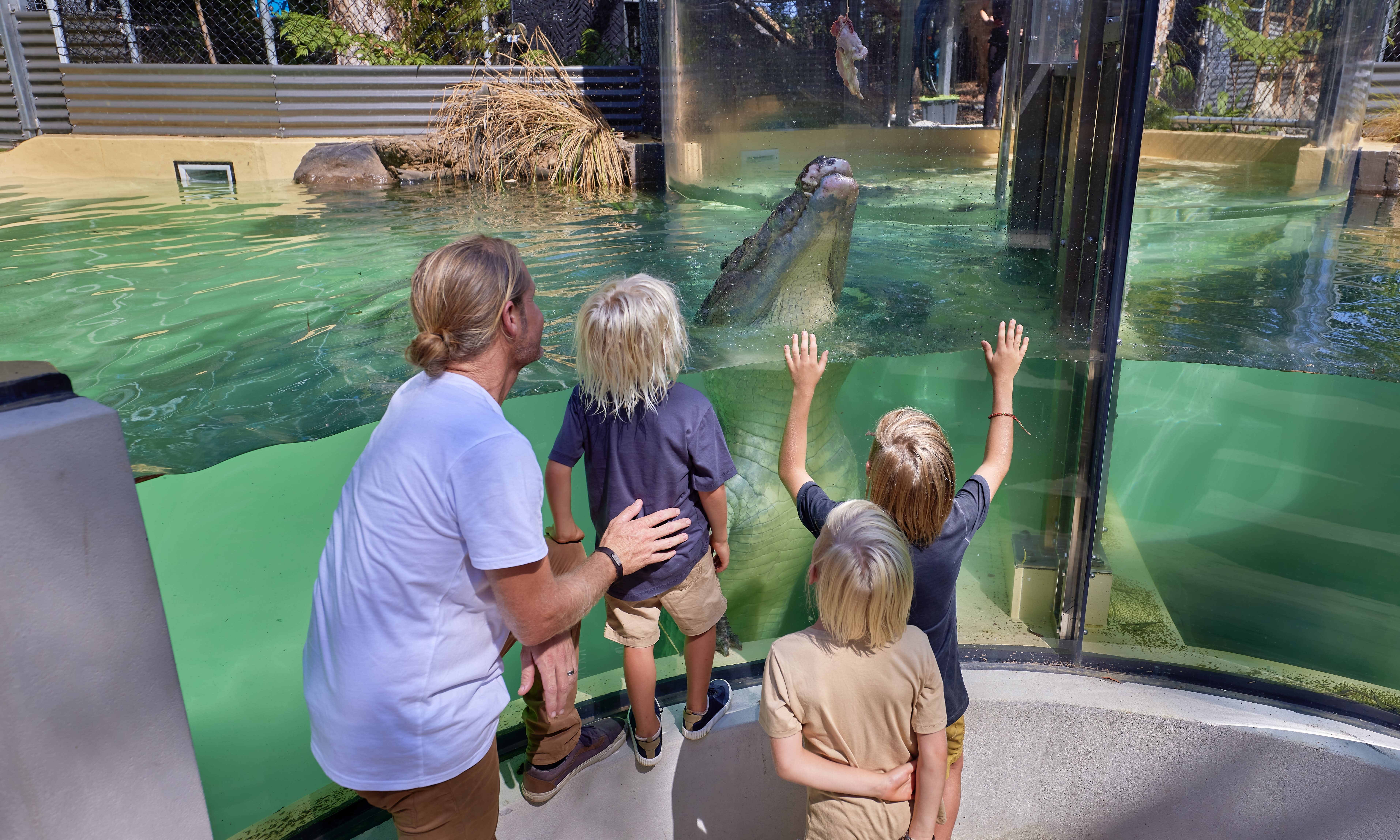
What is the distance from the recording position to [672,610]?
6.58ft

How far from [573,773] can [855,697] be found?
85cm

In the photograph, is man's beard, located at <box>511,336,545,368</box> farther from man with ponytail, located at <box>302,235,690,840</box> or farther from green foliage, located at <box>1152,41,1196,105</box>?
green foliage, located at <box>1152,41,1196,105</box>

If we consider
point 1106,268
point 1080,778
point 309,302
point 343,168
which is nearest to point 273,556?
point 309,302

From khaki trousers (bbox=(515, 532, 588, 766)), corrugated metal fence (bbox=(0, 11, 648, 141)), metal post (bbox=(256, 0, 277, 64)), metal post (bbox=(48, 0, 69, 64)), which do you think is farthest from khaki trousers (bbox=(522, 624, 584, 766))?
metal post (bbox=(48, 0, 69, 64))

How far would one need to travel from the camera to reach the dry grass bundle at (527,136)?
831 centimetres

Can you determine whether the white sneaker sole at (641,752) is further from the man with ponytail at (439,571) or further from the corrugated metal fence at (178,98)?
the corrugated metal fence at (178,98)

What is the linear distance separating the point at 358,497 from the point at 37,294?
4172mm

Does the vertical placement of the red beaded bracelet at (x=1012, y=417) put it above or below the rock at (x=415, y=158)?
below

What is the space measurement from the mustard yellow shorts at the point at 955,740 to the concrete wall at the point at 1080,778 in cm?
40

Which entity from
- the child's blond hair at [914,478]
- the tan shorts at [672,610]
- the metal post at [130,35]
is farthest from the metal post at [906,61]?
the metal post at [130,35]

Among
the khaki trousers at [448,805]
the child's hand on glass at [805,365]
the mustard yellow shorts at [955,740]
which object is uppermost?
the child's hand on glass at [805,365]

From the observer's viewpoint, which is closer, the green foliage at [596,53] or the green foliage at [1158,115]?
the green foliage at [1158,115]

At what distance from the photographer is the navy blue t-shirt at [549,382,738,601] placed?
1.88 metres

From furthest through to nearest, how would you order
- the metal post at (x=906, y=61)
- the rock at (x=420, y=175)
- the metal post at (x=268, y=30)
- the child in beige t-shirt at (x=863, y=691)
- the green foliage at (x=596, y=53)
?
1. the green foliage at (x=596, y=53)
2. the metal post at (x=268, y=30)
3. the rock at (x=420, y=175)
4. the metal post at (x=906, y=61)
5. the child in beige t-shirt at (x=863, y=691)
